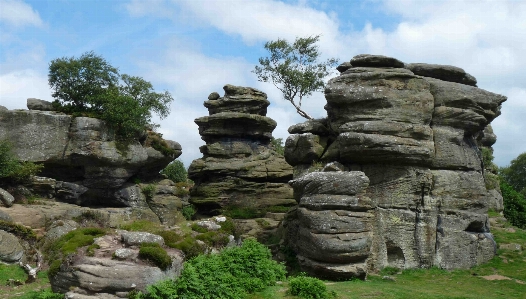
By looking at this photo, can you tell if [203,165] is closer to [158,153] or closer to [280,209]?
[158,153]

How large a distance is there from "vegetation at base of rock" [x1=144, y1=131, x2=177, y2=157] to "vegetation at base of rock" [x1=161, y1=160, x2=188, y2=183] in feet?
42.4

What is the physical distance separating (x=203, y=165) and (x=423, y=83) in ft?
77.3

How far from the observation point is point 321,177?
986 inches

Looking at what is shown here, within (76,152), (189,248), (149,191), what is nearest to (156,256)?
(189,248)

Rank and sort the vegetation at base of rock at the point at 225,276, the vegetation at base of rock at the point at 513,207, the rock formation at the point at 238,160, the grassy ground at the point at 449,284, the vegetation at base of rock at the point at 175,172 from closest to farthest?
the vegetation at base of rock at the point at 225,276 → the grassy ground at the point at 449,284 → the vegetation at base of rock at the point at 513,207 → the rock formation at the point at 238,160 → the vegetation at base of rock at the point at 175,172

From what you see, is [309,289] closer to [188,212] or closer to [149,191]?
[188,212]

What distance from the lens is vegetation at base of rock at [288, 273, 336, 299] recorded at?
1823 cm

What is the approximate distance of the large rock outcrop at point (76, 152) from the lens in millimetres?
38812

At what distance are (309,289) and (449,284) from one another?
859cm

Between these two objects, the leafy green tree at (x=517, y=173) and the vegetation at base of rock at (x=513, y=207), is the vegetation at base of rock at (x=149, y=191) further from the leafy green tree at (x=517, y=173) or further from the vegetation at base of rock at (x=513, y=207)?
the leafy green tree at (x=517, y=173)

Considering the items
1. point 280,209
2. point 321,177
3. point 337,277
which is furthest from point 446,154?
point 280,209

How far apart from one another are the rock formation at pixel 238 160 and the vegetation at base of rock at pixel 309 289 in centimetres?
2390

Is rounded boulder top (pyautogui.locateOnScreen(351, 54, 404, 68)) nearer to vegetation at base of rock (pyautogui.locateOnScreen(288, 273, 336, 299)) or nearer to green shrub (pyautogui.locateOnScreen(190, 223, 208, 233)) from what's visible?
green shrub (pyautogui.locateOnScreen(190, 223, 208, 233))

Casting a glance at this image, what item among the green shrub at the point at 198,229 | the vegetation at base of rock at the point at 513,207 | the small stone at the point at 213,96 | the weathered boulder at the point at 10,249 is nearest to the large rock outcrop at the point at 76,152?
the small stone at the point at 213,96
